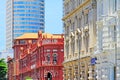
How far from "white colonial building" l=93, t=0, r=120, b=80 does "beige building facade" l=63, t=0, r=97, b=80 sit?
6284mm

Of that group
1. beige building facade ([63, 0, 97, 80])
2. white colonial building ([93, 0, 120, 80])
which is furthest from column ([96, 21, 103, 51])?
beige building facade ([63, 0, 97, 80])

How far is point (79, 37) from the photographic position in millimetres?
62625

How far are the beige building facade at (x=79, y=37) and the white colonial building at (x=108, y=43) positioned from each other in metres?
6.28

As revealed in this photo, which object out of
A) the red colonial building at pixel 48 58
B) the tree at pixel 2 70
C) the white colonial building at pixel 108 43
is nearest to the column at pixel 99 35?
the white colonial building at pixel 108 43

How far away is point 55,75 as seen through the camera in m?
101

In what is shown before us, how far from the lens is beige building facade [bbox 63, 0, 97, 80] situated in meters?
55.5

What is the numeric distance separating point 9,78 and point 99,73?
12527 cm

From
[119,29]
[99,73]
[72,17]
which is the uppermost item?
[72,17]

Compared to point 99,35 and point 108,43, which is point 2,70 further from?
point 108,43

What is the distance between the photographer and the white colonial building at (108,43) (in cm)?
4269

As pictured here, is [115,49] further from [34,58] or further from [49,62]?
[34,58]

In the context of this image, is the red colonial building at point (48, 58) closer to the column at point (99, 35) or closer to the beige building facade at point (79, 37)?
the beige building facade at point (79, 37)

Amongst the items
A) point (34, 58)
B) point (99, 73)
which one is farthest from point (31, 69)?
point (99, 73)

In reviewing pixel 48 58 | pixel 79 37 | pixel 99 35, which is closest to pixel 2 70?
pixel 48 58
